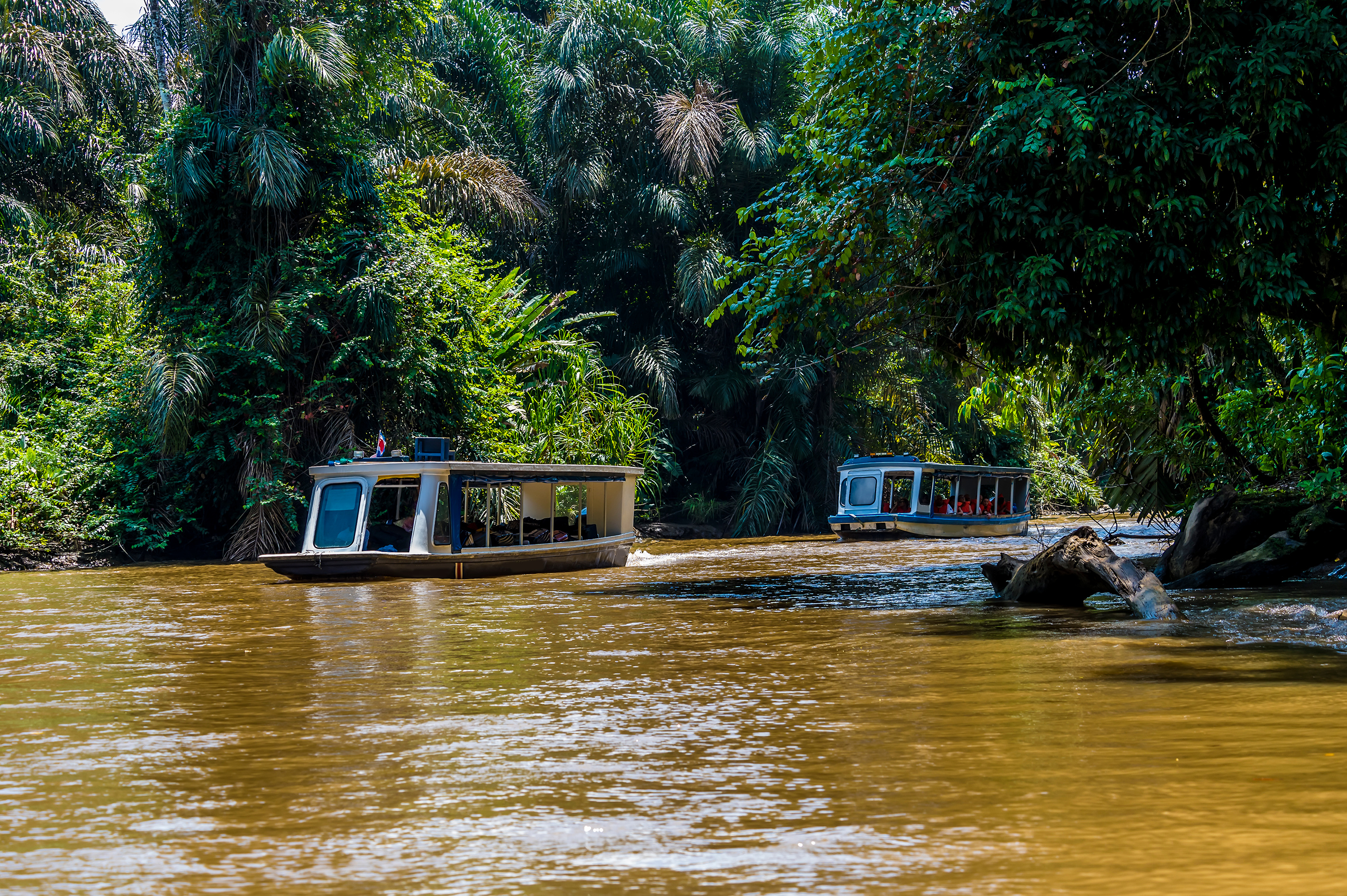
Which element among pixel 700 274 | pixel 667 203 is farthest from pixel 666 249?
pixel 700 274

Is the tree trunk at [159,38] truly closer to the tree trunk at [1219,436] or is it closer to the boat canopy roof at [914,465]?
the boat canopy roof at [914,465]

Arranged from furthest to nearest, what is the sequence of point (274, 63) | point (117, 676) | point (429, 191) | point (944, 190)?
1. point (429, 191)
2. point (274, 63)
3. point (944, 190)
4. point (117, 676)

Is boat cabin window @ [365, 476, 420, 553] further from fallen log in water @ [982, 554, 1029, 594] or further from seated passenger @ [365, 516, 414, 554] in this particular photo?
fallen log in water @ [982, 554, 1029, 594]

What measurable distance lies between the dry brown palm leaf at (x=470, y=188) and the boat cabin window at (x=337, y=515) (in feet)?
34.5

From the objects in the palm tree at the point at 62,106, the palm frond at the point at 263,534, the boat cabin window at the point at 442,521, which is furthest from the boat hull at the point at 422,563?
the palm tree at the point at 62,106

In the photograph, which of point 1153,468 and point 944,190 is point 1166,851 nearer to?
point 944,190

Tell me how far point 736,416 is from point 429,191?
11.2m

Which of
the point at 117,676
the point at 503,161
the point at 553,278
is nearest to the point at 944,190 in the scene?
the point at 117,676

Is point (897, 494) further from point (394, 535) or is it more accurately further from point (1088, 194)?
point (1088, 194)

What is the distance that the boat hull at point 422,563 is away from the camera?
53.5ft

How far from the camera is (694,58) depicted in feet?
107

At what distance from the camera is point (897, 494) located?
96.1 ft

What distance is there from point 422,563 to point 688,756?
37.9ft

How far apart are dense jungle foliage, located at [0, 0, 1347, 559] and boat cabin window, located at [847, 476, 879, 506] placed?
2.70 m
